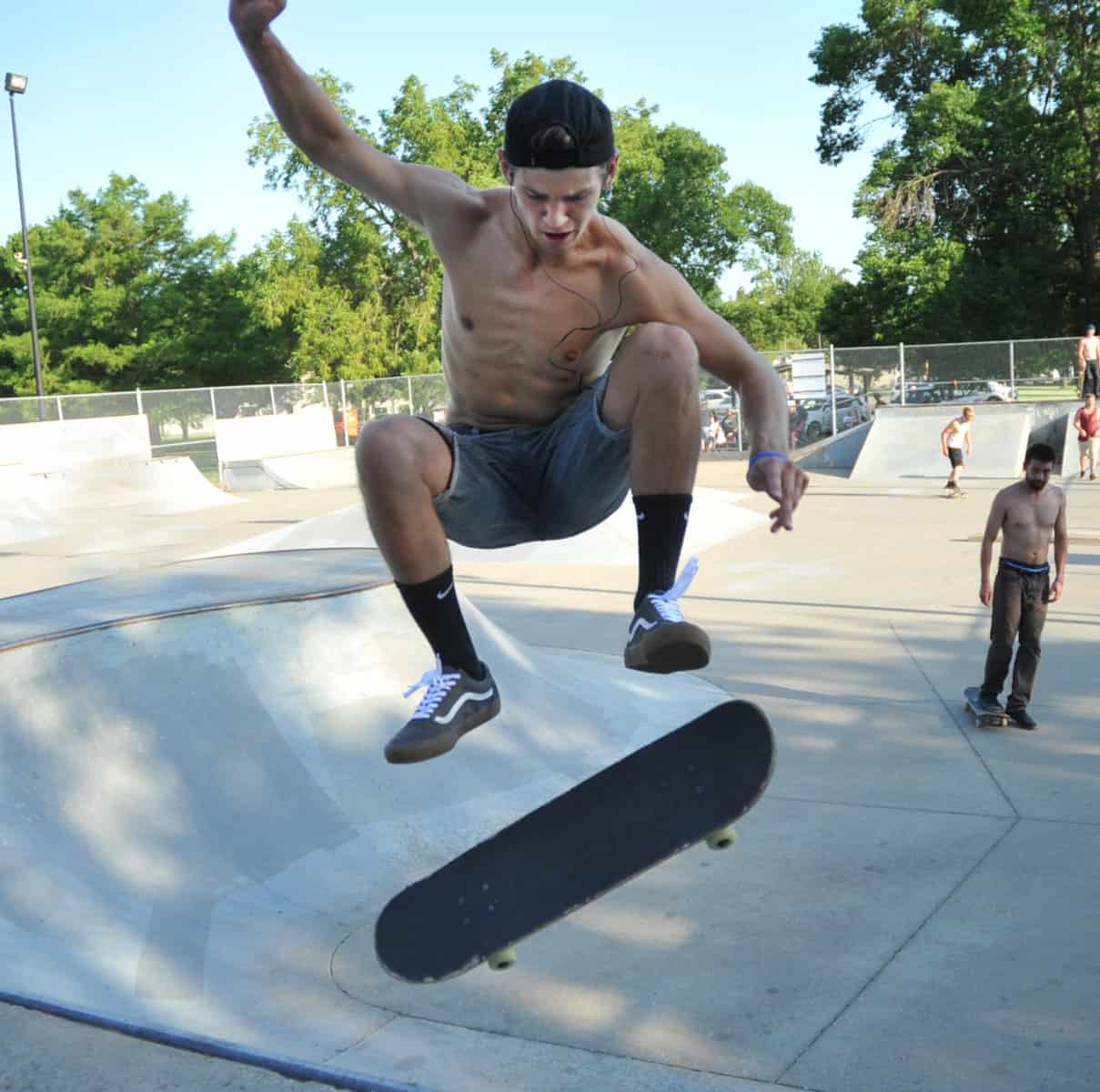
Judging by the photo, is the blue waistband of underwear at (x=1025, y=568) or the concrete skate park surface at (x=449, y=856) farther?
the blue waistband of underwear at (x=1025, y=568)

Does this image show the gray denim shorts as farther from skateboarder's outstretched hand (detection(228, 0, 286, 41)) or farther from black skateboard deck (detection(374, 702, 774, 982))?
skateboarder's outstretched hand (detection(228, 0, 286, 41))

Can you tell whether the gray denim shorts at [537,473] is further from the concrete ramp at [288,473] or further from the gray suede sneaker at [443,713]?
the concrete ramp at [288,473]

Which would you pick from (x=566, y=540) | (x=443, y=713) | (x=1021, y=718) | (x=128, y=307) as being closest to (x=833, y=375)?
(x=566, y=540)

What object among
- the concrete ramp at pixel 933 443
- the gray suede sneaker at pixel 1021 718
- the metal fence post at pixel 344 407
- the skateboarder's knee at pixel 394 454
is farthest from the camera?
the metal fence post at pixel 344 407

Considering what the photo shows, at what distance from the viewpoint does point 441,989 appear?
15.6ft

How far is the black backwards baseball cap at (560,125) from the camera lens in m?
2.84

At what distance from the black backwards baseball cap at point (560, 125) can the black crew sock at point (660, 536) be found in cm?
84

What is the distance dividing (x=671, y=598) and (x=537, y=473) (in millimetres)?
488

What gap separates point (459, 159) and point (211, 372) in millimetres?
19119

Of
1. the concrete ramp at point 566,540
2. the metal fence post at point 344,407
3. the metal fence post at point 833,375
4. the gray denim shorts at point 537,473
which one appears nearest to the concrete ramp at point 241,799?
the gray denim shorts at point 537,473

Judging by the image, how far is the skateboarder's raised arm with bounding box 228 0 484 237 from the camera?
2883mm

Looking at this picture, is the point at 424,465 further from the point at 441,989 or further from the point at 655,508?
the point at 441,989

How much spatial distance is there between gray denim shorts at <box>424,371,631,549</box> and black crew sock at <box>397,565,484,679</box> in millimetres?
138

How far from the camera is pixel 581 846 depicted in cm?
349
